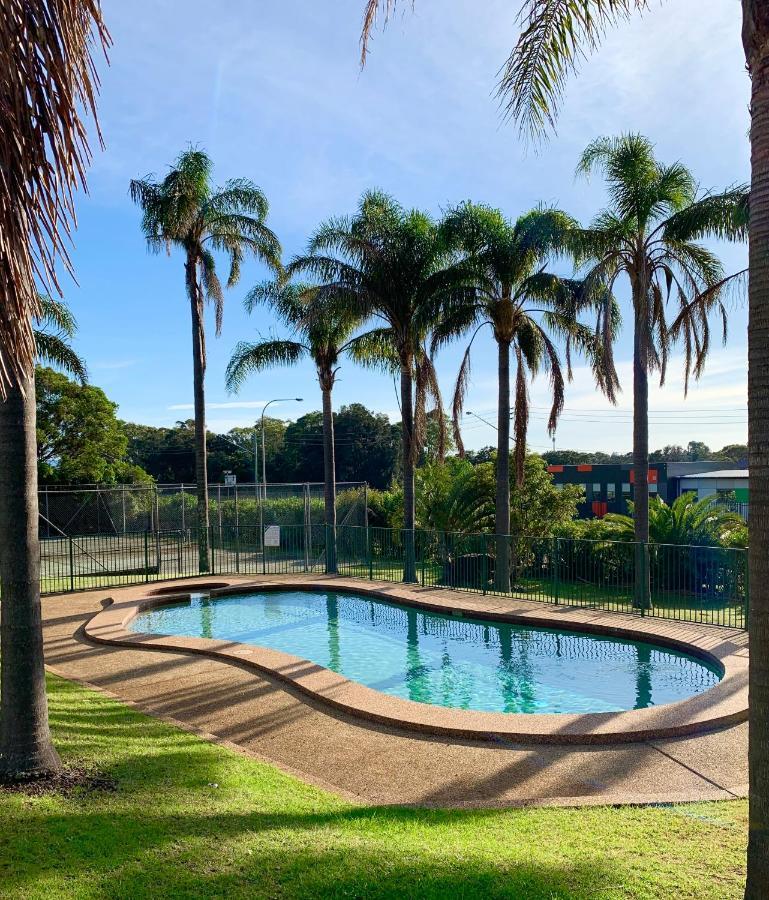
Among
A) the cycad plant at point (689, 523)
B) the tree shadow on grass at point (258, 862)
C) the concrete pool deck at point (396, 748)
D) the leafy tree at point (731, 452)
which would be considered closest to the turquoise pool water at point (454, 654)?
the concrete pool deck at point (396, 748)

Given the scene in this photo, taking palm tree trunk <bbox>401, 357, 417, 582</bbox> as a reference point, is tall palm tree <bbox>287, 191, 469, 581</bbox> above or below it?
above

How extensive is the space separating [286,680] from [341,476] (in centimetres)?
5331

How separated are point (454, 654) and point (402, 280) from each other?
11.1 m

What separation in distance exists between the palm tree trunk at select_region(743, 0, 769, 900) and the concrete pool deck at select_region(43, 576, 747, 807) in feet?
8.52

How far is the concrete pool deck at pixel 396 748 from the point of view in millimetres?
6406

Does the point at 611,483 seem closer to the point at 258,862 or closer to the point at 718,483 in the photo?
the point at 718,483

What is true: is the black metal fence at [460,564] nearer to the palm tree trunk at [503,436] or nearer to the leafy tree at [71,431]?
the palm tree trunk at [503,436]

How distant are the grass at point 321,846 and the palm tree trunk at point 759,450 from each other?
88cm

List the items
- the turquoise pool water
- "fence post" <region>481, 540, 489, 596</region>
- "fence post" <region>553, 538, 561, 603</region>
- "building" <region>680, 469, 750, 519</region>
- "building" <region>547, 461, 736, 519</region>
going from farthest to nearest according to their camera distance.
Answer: "building" <region>547, 461, 736, 519</region>
"building" <region>680, 469, 750, 519</region>
"fence post" <region>481, 540, 489, 596</region>
"fence post" <region>553, 538, 561, 603</region>
the turquoise pool water

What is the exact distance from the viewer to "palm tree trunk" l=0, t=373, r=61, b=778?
229 inches

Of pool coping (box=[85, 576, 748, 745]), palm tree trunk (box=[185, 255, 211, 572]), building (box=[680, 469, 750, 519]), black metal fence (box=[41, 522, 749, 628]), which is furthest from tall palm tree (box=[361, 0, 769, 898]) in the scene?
building (box=[680, 469, 750, 519])

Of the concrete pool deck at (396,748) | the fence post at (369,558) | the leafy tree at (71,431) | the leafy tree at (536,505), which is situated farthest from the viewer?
the leafy tree at (71,431)

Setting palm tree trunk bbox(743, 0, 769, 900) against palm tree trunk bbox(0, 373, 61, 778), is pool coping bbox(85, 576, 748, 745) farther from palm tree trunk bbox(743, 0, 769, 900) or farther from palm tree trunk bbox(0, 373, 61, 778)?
palm tree trunk bbox(743, 0, 769, 900)

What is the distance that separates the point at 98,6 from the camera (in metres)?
4.14
